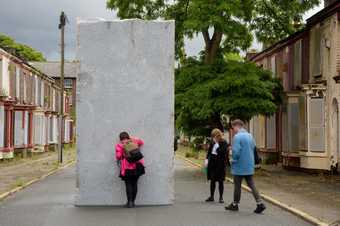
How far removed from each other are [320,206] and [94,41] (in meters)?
6.17

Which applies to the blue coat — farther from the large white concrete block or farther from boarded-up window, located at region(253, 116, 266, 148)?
boarded-up window, located at region(253, 116, 266, 148)

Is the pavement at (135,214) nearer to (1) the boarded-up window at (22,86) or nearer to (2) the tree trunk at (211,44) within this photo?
(2) the tree trunk at (211,44)

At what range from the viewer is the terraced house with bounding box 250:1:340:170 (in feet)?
86.5

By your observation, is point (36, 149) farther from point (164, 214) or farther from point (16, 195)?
point (164, 214)

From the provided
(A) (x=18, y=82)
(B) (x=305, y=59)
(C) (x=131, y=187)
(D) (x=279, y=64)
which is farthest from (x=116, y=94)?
(A) (x=18, y=82)

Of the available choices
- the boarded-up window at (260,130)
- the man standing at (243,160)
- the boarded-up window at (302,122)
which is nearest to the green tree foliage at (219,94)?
the boarded-up window at (302,122)

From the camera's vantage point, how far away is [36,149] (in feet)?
170

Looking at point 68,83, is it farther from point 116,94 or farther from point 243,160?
point 243,160

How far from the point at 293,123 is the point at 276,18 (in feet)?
17.8

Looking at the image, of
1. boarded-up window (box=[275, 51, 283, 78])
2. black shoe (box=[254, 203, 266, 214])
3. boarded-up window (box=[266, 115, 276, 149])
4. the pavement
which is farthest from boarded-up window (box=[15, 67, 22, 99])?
black shoe (box=[254, 203, 266, 214])

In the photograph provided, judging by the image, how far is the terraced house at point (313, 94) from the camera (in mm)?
26361

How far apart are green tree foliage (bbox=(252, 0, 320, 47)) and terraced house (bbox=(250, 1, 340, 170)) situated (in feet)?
2.19

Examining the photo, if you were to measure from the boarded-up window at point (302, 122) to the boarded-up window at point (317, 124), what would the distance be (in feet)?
2.99

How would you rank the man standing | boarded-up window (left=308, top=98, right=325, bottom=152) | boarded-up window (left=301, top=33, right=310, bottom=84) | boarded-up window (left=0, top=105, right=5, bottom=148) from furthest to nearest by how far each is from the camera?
1. boarded-up window (left=0, top=105, right=5, bottom=148)
2. boarded-up window (left=301, top=33, right=310, bottom=84)
3. boarded-up window (left=308, top=98, right=325, bottom=152)
4. the man standing
